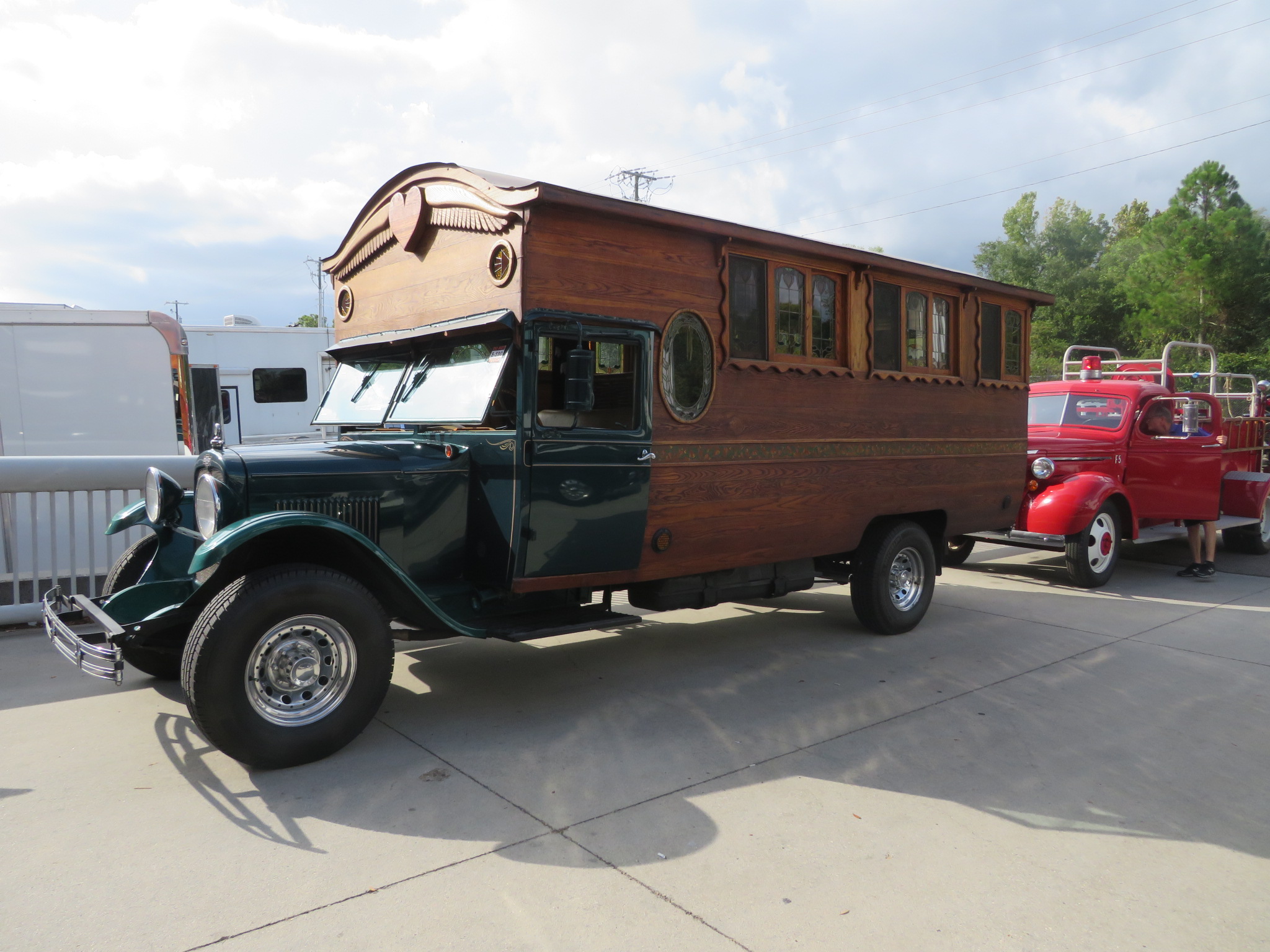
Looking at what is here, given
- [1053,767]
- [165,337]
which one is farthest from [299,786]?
[165,337]

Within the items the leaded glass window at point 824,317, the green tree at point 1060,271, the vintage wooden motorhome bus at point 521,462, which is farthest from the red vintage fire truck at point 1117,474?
the green tree at point 1060,271

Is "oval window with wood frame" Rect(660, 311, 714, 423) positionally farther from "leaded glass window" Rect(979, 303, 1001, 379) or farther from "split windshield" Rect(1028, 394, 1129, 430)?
"split windshield" Rect(1028, 394, 1129, 430)

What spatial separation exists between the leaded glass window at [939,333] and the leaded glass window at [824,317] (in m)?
1.19

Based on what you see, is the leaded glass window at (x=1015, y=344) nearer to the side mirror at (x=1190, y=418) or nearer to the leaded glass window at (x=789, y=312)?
the leaded glass window at (x=789, y=312)

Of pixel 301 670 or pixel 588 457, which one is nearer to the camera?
pixel 301 670

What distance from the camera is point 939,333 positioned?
278 inches

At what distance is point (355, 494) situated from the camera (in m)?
4.57

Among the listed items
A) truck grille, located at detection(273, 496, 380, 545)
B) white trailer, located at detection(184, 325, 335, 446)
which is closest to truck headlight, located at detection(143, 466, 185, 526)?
truck grille, located at detection(273, 496, 380, 545)

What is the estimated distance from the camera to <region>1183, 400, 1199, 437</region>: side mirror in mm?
9336

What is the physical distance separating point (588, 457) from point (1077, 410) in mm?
7248

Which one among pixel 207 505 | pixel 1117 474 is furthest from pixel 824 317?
pixel 1117 474

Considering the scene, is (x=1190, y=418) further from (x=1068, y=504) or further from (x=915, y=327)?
(x=915, y=327)

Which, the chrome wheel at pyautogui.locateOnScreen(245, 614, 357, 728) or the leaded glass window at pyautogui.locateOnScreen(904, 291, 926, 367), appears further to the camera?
the leaded glass window at pyautogui.locateOnScreen(904, 291, 926, 367)

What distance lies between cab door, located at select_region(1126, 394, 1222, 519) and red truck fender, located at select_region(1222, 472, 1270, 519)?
0.85 m
